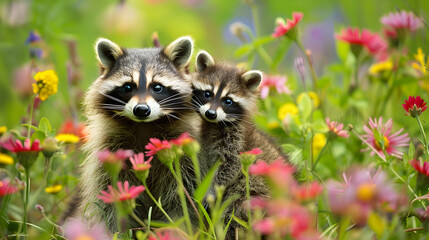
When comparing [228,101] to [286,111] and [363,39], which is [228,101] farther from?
[363,39]

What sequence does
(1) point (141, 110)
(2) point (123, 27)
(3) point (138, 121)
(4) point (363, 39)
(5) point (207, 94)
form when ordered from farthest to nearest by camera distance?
1. (2) point (123, 27)
2. (4) point (363, 39)
3. (5) point (207, 94)
4. (3) point (138, 121)
5. (1) point (141, 110)

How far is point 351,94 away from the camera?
4.78m

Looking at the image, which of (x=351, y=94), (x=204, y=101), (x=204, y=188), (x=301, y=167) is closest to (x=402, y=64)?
(x=351, y=94)

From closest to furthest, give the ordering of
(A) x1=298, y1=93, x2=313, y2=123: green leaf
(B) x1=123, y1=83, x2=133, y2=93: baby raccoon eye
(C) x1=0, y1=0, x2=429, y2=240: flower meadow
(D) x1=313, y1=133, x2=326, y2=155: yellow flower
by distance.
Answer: (C) x1=0, y1=0, x2=429, y2=240: flower meadow
(B) x1=123, y1=83, x2=133, y2=93: baby raccoon eye
(A) x1=298, y1=93, x2=313, y2=123: green leaf
(D) x1=313, y1=133, x2=326, y2=155: yellow flower

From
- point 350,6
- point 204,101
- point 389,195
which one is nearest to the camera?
point 389,195

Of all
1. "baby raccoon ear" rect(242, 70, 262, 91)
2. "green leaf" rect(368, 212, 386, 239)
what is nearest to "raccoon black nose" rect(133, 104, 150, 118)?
"baby raccoon ear" rect(242, 70, 262, 91)

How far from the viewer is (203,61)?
12.5 feet

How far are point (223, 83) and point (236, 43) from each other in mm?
4322

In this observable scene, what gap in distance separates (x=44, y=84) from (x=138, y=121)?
24.6 inches

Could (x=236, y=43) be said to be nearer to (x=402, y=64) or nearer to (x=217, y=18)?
(x=217, y=18)

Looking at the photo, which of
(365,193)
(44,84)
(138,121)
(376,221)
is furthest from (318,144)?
(365,193)

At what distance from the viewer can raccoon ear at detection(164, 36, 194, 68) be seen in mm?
3643

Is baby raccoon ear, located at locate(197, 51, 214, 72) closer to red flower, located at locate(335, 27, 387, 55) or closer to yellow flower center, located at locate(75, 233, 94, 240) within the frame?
red flower, located at locate(335, 27, 387, 55)

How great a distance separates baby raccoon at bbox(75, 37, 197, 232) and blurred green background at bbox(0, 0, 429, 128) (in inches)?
43.7
